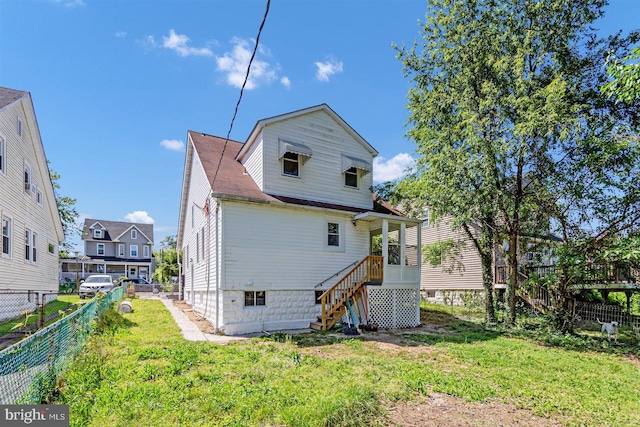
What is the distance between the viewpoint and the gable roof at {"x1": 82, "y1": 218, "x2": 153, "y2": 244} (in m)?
42.3

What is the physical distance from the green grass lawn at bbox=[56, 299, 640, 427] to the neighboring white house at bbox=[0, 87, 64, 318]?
5.97 meters

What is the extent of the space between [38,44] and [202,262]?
8.68 meters

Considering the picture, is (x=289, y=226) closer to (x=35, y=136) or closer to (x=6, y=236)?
(x=6, y=236)

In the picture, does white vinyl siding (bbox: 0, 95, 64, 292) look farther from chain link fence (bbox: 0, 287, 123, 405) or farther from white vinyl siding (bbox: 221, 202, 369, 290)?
chain link fence (bbox: 0, 287, 123, 405)

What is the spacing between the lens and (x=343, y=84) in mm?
10406

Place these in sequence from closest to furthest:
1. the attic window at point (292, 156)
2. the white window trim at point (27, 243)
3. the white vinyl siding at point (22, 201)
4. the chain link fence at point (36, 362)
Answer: the chain link fence at point (36, 362)
the white vinyl siding at point (22, 201)
the attic window at point (292, 156)
the white window trim at point (27, 243)

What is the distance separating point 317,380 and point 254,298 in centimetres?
579


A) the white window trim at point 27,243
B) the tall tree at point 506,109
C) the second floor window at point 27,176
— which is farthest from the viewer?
the second floor window at point 27,176

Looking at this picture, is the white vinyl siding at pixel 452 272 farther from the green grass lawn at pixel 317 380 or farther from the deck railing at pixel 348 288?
Answer: the green grass lawn at pixel 317 380

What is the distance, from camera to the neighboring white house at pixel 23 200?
463 inches

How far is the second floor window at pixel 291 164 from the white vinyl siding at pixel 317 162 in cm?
16

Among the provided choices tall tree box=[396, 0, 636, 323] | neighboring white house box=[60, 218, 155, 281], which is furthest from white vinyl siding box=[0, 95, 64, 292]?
neighboring white house box=[60, 218, 155, 281]

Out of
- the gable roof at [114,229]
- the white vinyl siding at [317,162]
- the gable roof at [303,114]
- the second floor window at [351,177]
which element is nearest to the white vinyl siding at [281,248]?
the white vinyl siding at [317,162]

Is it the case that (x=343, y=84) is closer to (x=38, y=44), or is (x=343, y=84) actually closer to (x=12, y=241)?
(x=38, y=44)
